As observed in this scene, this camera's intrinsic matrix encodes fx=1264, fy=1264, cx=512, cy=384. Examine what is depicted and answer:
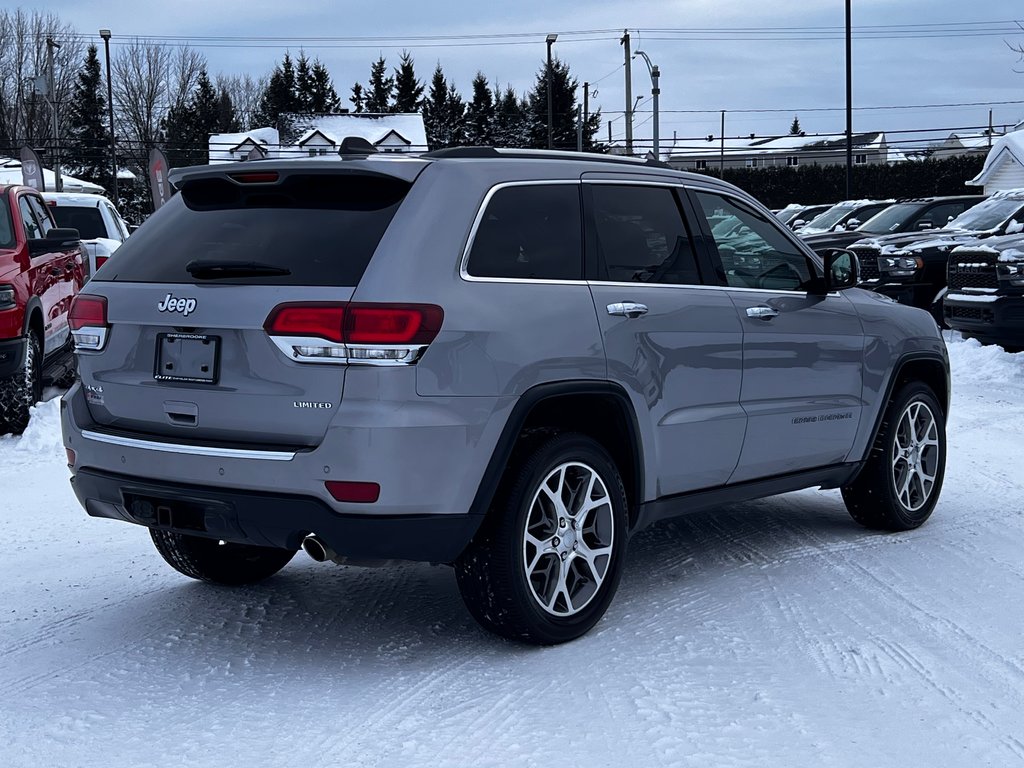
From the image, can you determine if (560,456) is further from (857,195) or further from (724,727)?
(857,195)

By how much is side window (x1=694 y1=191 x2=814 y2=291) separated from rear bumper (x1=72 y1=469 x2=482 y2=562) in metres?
2.08

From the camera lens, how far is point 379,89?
356 feet

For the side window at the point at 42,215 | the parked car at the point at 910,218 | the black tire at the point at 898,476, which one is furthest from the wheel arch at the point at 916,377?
the parked car at the point at 910,218

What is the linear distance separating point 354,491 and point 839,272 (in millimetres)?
3186

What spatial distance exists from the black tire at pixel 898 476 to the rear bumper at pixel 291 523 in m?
3.04

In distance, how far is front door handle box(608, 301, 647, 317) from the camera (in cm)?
496

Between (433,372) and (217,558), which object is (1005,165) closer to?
(217,558)

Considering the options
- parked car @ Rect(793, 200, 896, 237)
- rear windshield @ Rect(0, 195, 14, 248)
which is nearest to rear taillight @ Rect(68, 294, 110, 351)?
rear windshield @ Rect(0, 195, 14, 248)

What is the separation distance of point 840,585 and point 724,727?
191 cm

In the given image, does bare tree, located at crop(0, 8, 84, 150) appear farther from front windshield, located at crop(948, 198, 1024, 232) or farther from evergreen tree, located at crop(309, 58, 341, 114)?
front windshield, located at crop(948, 198, 1024, 232)

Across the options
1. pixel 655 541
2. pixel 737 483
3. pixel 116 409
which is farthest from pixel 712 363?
pixel 116 409

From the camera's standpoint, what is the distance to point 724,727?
12.9 feet

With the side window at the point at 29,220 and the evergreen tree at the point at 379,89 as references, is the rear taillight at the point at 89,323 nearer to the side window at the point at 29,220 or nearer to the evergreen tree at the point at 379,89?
the side window at the point at 29,220

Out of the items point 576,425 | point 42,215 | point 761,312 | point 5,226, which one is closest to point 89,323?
point 576,425
